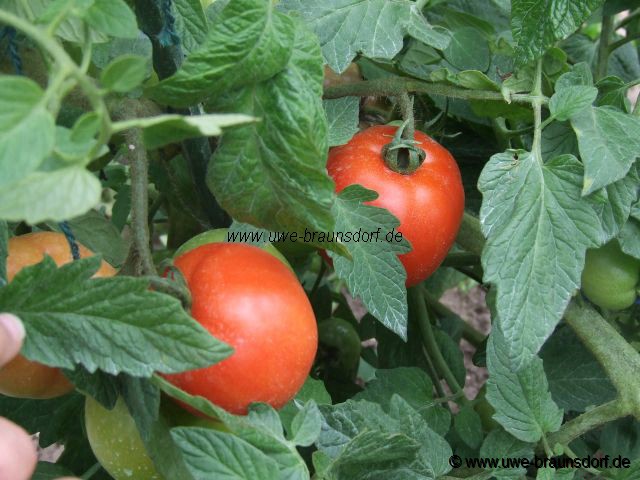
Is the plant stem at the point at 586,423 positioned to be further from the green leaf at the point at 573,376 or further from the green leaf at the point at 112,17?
the green leaf at the point at 112,17

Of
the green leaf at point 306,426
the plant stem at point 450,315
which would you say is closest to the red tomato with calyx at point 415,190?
the green leaf at point 306,426

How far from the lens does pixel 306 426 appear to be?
504mm

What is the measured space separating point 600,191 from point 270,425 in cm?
35

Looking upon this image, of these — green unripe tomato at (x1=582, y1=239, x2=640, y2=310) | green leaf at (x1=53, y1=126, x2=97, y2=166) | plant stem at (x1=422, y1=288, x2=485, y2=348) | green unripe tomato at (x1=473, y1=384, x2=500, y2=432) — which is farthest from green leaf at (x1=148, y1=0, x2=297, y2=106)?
plant stem at (x1=422, y1=288, x2=485, y2=348)

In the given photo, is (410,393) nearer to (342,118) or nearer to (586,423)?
(586,423)

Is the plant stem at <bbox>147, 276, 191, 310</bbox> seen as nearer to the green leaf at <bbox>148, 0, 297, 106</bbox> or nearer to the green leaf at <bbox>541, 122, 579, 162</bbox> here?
the green leaf at <bbox>148, 0, 297, 106</bbox>

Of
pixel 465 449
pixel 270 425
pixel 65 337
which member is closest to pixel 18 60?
pixel 65 337

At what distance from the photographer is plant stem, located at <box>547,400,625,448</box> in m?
0.68

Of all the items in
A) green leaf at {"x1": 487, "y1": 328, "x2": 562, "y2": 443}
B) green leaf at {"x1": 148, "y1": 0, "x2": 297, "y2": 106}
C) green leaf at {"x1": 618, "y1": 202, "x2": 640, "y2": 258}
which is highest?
green leaf at {"x1": 148, "y1": 0, "x2": 297, "y2": 106}

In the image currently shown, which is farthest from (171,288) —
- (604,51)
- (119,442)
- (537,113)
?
(604,51)

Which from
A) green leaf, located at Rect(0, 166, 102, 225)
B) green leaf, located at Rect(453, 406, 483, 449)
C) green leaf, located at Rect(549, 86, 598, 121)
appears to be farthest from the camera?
green leaf, located at Rect(453, 406, 483, 449)

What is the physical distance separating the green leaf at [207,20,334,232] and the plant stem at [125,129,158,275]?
0.05m

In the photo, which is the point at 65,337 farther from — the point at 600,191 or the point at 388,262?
the point at 600,191

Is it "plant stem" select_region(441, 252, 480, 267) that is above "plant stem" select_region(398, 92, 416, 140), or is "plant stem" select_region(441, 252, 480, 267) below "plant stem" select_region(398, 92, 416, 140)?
below
